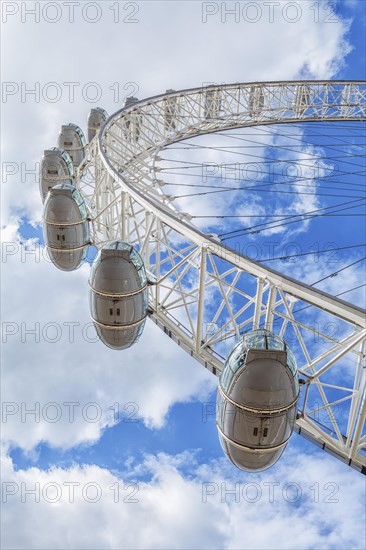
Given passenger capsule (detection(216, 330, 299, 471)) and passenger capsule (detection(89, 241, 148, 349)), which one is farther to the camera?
passenger capsule (detection(89, 241, 148, 349))

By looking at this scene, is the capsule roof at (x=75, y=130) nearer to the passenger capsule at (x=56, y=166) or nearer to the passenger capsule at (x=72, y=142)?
the passenger capsule at (x=72, y=142)

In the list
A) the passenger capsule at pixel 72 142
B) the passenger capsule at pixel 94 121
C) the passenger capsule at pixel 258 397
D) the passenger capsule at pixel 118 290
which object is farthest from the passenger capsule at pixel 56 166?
the passenger capsule at pixel 258 397

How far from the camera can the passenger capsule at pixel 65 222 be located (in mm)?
13875

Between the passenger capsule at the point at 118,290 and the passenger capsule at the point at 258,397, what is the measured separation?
3.45 m

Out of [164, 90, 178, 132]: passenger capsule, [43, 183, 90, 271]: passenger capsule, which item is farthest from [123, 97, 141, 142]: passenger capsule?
Answer: [43, 183, 90, 271]: passenger capsule

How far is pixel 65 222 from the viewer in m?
13.9

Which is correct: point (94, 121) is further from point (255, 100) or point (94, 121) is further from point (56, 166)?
point (255, 100)

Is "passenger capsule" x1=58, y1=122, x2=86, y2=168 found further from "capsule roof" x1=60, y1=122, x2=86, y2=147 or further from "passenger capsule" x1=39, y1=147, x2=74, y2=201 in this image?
"passenger capsule" x1=39, y1=147, x2=74, y2=201

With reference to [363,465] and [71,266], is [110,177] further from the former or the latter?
[363,465]

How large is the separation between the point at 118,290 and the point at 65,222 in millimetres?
4189

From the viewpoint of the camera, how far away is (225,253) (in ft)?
32.0

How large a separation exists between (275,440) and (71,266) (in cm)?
958

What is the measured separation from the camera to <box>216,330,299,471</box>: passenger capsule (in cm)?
780

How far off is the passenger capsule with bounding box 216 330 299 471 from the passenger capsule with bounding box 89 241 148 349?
3.45 meters
